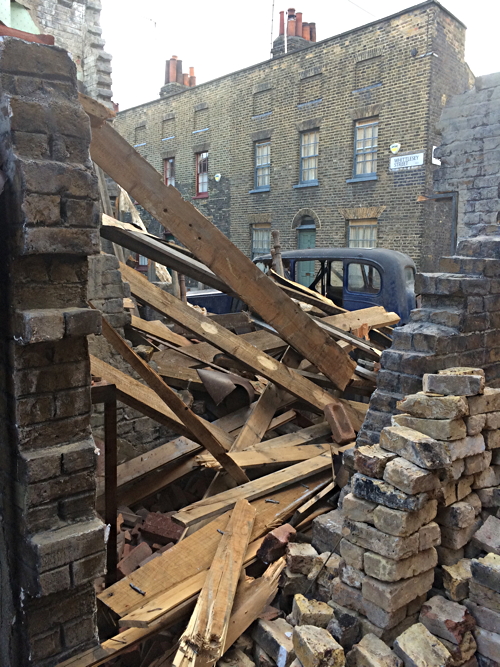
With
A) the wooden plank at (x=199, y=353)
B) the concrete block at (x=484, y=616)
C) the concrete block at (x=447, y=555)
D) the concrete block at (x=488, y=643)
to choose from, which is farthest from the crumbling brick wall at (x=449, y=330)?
the wooden plank at (x=199, y=353)

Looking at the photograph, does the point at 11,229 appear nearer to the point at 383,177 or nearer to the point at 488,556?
the point at 488,556

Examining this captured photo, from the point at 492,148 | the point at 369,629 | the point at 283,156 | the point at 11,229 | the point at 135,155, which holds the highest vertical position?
the point at 283,156

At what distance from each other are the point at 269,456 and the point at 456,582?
2173mm

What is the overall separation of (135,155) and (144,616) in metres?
3.53

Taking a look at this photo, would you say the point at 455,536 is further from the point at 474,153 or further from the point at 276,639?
the point at 474,153

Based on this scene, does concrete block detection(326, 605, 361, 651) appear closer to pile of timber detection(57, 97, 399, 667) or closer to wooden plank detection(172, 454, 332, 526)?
pile of timber detection(57, 97, 399, 667)

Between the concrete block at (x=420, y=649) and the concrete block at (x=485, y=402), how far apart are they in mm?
1433

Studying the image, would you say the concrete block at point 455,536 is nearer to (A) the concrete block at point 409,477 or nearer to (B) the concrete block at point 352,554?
(A) the concrete block at point 409,477

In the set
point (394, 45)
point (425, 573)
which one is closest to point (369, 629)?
point (425, 573)

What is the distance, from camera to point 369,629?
332 centimetres

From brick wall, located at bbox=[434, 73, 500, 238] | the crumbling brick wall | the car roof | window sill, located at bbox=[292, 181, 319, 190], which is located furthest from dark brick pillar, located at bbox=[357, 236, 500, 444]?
window sill, located at bbox=[292, 181, 319, 190]

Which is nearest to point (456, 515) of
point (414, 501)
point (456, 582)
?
point (456, 582)

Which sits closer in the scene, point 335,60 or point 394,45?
point 394,45

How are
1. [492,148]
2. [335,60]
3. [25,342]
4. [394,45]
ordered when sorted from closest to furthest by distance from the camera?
1. [25,342]
2. [492,148]
3. [394,45]
4. [335,60]
